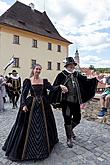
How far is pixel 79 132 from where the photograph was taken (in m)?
5.74

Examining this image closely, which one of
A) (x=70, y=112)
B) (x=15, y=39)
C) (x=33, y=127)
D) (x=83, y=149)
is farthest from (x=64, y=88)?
(x=15, y=39)

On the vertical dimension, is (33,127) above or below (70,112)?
below

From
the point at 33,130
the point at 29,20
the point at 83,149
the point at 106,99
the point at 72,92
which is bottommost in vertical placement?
the point at 83,149

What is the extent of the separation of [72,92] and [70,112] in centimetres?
38

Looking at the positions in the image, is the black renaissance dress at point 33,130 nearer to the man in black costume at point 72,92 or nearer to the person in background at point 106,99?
the man in black costume at point 72,92

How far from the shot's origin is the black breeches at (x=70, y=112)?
4.64 meters

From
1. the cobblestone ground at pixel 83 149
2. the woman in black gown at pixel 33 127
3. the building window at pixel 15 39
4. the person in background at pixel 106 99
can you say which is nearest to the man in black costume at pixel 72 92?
the cobblestone ground at pixel 83 149

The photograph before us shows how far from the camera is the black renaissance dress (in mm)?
3975

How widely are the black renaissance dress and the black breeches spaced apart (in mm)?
414

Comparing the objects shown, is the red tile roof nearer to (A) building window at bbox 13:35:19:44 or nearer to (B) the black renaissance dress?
(A) building window at bbox 13:35:19:44

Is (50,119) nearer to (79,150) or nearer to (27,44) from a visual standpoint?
(79,150)

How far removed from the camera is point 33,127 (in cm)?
405

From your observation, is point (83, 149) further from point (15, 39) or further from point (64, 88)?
point (15, 39)

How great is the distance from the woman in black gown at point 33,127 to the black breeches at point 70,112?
1.30 feet
